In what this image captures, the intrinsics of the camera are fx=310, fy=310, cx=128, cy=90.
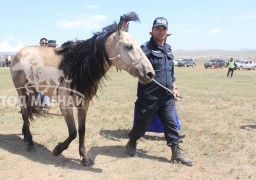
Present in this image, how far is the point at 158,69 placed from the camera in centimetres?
509

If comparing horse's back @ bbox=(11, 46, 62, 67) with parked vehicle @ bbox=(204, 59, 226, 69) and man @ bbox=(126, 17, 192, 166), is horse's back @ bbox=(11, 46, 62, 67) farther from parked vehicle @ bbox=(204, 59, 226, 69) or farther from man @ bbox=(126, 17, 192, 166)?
parked vehicle @ bbox=(204, 59, 226, 69)

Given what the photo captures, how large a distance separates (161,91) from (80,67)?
4.56 ft

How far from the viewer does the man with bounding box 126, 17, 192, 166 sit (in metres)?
5.07

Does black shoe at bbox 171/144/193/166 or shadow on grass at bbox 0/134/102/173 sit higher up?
black shoe at bbox 171/144/193/166

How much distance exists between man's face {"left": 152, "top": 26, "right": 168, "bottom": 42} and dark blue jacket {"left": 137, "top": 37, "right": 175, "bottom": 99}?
10 centimetres

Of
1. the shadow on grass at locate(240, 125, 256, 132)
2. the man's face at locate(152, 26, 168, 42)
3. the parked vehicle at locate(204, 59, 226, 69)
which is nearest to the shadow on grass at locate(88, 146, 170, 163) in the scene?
the man's face at locate(152, 26, 168, 42)

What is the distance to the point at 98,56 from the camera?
4629mm

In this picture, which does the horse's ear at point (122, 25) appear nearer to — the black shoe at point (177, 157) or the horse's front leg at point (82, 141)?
the horse's front leg at point (82, 141)

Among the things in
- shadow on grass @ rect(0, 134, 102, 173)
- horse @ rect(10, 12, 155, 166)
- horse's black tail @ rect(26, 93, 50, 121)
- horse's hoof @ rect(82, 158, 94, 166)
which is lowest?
shadow on grass @ rect(0, 134, 102, 173)

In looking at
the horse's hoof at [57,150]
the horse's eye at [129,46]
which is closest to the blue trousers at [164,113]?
the horse's eye at [129,46]

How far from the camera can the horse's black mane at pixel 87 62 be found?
464cm

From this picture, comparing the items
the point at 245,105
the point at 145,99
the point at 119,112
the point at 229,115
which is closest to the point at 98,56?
the point at 145,99

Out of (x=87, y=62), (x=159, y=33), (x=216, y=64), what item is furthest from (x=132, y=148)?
(x=216, y=64)

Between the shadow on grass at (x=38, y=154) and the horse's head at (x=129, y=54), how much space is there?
166 centimetres
